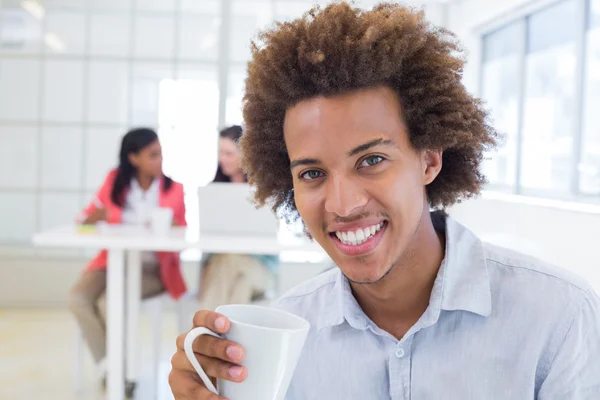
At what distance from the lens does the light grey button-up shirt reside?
0.90m

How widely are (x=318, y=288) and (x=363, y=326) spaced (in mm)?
140

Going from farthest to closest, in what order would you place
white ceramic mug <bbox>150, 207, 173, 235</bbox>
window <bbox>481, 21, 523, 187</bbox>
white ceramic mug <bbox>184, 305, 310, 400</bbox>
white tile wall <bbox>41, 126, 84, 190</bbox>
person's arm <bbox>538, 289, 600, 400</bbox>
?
white tile wall <bbox>41, 126, 84, 190</bbox>
window <bbox>481, 21, 523, 187</bbox>
white ceramic mug <bbox>150, 207, 173, 235</bbox>
person's arm <bbox>538, 289, 600, 400</bbox>
white ceramic mug <bbox>184, 305, 310, 400</bbox>

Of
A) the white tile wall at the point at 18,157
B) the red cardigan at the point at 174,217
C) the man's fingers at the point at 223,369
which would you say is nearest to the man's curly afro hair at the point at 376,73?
the man's fingers at the point at 223,369

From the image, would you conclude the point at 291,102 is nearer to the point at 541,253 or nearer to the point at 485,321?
the point at 485,321

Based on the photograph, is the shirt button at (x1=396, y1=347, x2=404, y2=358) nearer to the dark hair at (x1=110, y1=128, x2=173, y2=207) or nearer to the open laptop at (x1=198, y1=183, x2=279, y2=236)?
the open laptop at (x1=198, y1=183, x2=279, y2=236)

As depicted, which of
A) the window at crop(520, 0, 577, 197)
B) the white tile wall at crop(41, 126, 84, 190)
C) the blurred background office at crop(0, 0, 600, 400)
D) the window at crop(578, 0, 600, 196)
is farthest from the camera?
the white tile wall at crop(41, 126, 84, 190)

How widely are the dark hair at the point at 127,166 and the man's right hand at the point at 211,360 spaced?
2.75 meters

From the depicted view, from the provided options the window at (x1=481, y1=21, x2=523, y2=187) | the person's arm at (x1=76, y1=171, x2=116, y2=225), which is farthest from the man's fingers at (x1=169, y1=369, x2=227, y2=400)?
the window at (x1=481, y1=21, x2=523, y2=187)

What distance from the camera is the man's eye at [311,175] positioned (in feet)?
3.21

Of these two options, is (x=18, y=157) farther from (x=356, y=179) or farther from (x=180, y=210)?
(x=356, y=179)

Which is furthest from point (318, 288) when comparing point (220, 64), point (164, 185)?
point (220, 64)

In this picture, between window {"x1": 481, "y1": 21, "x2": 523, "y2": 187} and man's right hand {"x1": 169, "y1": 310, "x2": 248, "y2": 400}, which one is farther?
window {"x1": 481, "y1": 21, "x2": 523, "y2": 187}

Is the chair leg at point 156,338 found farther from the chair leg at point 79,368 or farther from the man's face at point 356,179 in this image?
the man's face at point 356,179

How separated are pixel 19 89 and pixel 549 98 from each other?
384 cm
